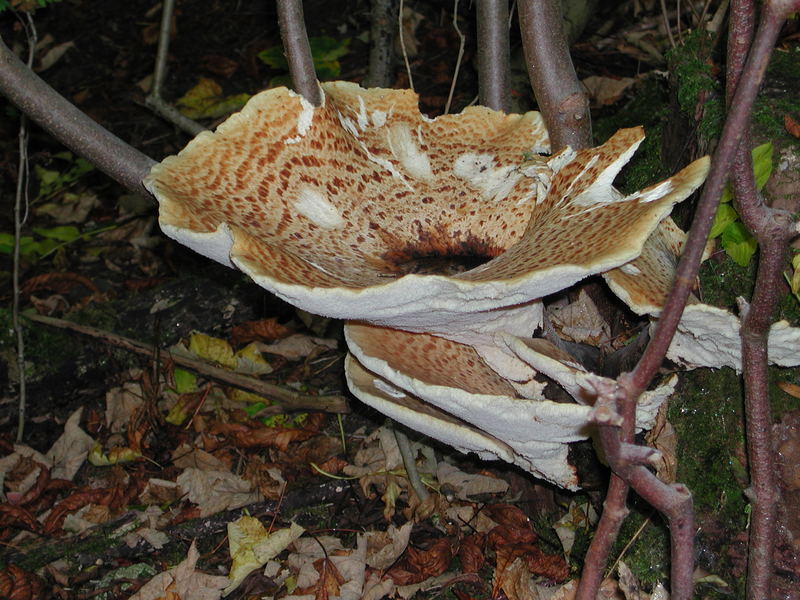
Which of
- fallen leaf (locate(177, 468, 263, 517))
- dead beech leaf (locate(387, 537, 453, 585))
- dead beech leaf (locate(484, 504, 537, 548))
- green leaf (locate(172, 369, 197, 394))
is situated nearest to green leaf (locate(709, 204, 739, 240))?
dead beech leaf (locate(484, 504, 537, 548))

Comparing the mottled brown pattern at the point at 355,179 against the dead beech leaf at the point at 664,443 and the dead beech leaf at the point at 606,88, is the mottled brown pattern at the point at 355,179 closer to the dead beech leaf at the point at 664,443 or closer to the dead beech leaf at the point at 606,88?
the dead beech leaf at the point at 664,443

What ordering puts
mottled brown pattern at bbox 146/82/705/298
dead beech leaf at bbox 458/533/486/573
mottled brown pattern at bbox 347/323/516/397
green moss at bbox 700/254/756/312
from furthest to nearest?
dead beech leaf at bbox 458/533/486/573 < green moss at bbox 700/254/756/312 < mottled brown pattern at bbox 347/323/516/397 < mottled brown pattern at bbox 146/82/705/298

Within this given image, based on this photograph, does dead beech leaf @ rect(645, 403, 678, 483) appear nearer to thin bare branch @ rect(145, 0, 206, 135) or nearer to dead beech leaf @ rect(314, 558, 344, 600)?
dead beech leaf @ rect(314, 558, 344, 600)

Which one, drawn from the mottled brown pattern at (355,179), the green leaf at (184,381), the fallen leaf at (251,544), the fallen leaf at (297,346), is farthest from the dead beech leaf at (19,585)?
the mottled brown pattern at (355,179)

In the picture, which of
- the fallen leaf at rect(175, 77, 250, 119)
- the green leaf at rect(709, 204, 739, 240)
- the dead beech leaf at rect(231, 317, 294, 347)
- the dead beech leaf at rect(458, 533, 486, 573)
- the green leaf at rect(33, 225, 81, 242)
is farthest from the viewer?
the fallen leaf at rect(175, 77, 250, 119)

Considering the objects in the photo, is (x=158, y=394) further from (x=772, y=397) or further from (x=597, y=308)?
(x=772, y=397)

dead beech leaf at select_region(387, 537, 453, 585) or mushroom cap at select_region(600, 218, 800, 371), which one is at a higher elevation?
mushroom cap at select_region(600, 218, 800, 371)

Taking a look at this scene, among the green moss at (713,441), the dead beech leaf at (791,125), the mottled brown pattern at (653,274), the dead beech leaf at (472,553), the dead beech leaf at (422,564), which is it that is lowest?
the dead beech leaf at (422,564)
